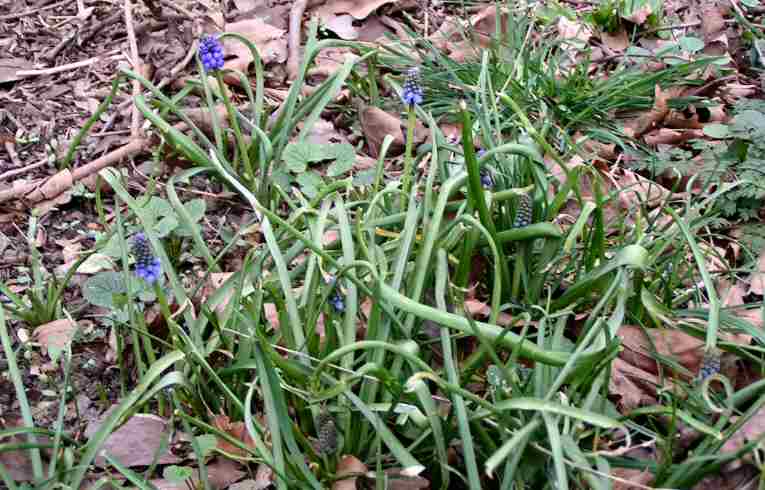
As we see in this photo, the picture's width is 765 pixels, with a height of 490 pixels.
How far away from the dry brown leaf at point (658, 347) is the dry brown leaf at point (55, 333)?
142cm

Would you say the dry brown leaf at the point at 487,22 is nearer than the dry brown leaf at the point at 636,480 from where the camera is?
No

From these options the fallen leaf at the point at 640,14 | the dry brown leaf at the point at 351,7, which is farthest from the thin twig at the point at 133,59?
the fallen leaf at the point at 640,14

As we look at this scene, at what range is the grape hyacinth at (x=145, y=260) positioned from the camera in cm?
191

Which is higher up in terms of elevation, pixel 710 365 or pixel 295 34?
pixel 295 34

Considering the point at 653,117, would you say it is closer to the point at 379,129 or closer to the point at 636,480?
the point at 379,129

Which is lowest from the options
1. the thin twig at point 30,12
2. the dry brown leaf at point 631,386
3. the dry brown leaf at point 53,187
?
the dry brown leaf at point 631,386

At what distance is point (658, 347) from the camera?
214 centimetres

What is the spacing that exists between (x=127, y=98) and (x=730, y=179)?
220cm

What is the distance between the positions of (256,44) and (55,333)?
5.29 ft

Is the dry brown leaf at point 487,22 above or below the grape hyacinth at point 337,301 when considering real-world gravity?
above

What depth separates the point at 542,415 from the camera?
1644 mm

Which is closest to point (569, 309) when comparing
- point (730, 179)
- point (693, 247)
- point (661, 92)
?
point (693, 247)

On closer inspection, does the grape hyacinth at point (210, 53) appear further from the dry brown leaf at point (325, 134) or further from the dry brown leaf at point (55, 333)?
the dry brown leaf at point (55, 333)

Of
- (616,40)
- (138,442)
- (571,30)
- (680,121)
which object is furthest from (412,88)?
(616,40)
